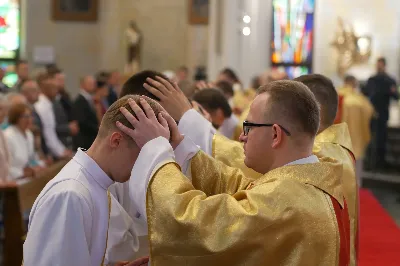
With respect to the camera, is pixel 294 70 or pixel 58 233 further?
pixel 294 70

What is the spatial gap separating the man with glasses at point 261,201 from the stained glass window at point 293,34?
17388 millimetres

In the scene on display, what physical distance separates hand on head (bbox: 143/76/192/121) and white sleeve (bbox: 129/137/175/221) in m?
0.76

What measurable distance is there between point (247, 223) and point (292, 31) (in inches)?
721

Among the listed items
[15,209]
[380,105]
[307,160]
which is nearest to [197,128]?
[307,160]

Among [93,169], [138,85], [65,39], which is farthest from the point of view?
[65,39]

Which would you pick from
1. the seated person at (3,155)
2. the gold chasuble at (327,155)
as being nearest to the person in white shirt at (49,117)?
the seated person at (3,155)

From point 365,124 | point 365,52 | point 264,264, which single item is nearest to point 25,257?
point 264,264

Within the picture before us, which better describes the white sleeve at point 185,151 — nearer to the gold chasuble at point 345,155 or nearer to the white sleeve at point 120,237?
the white sleeve at point 120,237

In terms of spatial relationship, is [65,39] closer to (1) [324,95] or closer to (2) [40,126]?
(2) [40,126]

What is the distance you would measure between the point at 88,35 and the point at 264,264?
69.3 feet

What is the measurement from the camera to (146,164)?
8.45 ft

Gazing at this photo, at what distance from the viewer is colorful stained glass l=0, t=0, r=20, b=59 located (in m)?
22.5

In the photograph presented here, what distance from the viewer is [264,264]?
2.53m

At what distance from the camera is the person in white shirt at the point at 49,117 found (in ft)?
35.0
